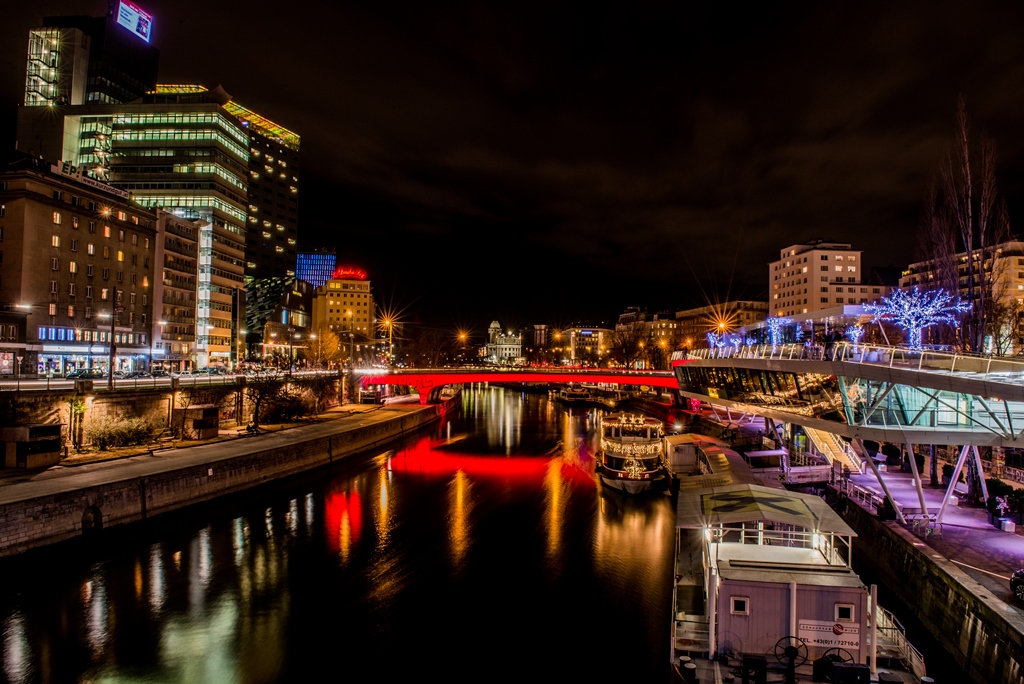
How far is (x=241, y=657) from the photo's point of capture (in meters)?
16.3

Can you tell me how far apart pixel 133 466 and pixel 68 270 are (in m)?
35.8

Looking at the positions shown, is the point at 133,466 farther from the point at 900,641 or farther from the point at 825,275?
the point at 825,275

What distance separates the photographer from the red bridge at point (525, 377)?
62.8 meters

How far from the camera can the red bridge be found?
2473 inches

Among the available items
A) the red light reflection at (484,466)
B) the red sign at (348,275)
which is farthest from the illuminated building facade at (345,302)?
the red light reflection at (484,466)

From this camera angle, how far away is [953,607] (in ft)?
49.0

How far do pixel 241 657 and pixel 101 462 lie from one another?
18.2m

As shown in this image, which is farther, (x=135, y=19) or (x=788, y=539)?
(x=135, y=19)

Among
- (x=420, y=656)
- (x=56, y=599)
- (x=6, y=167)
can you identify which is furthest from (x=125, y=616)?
(x=6, y=167)

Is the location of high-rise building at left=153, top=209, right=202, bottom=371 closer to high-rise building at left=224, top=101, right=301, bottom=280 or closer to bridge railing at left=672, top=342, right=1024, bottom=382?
high-rise building at left=224, top=101, right=301, bottom=280

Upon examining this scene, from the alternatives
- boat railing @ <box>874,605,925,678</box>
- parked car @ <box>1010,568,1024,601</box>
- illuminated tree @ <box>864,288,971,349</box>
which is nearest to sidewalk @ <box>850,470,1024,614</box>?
parked car @ <box>1010,568,1024,601</box>

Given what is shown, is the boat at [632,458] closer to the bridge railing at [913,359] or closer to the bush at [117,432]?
the bridge railing at [913,359]

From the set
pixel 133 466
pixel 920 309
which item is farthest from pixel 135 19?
pixel 920 309

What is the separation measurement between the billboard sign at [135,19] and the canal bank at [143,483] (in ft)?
351
